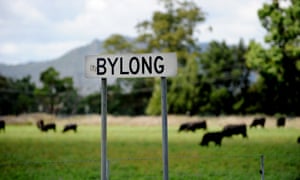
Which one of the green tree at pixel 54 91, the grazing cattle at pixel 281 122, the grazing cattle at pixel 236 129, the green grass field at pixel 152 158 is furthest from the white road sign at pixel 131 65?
the green tree at pixel 54 91

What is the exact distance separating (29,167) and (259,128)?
15.3m

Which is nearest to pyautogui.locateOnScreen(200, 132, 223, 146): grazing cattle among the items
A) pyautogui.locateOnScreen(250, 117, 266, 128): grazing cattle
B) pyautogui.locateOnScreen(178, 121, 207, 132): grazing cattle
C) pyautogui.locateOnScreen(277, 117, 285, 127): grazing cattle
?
pyautogui.locateOnScreen(178, 121, 207, 132): grazing cattle

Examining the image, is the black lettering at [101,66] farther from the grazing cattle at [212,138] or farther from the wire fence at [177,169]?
the grazing cattle at [212,138]

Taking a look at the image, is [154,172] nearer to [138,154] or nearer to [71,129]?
[138,154]

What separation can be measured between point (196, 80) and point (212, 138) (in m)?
19.7

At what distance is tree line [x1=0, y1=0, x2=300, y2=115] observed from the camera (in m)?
29.5

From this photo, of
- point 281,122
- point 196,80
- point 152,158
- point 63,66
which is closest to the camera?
point 152,158

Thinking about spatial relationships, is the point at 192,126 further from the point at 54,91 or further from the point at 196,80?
the point at 54,91

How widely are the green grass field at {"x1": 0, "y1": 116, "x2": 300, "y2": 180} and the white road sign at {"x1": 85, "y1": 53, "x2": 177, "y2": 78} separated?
109 inches

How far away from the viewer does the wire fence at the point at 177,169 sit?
11.6m

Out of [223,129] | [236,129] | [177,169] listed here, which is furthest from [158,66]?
[236,129]

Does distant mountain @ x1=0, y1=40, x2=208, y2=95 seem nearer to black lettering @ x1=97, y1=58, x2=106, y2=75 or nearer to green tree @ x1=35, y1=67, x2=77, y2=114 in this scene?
green tree @ x1=35, y1=67, x2=77, y2=114

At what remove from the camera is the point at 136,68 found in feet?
A: 17.0

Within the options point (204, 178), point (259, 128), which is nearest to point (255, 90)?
point (259, 128)
